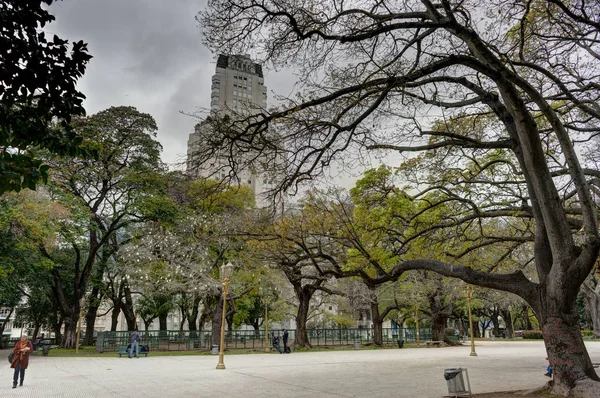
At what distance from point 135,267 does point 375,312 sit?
1828 cm

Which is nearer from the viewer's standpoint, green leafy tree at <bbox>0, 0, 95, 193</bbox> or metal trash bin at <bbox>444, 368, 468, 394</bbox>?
green leafy tree at <bbox>0, 0, 95, 193</bbox>

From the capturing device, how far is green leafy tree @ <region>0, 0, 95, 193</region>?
4.28 m

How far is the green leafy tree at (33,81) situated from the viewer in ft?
14.0

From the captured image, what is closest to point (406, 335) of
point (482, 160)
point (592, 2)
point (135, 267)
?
point (135, 267)

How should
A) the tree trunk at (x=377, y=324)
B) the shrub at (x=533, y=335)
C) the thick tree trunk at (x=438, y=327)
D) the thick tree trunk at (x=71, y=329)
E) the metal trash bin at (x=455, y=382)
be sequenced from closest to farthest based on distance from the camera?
the metal trash bin at (x=455, y=382) < the thick tree trunk at (x=71, y=329) < the tree trunk at (x=377, y=324) < the thick tree trunk at (x=438, y=327) < the shrub at (x=533, y=335)

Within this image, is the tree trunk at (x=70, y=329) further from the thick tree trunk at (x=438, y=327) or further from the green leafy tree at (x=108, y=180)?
the thick tree trunk at (x=438, y=327)

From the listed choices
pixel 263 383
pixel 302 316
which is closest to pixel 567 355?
pixel 263 383

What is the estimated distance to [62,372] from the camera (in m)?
14.4

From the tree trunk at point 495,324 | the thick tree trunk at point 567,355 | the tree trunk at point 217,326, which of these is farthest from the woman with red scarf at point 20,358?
the tree trunk at point 495,324

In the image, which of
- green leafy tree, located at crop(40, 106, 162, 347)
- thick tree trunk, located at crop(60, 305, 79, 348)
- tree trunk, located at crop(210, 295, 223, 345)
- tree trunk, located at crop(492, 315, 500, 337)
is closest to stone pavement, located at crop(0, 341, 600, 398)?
green leafy tree, located at crop(40, 106, 162, 347)

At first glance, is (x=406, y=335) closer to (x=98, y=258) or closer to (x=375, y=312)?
(x=375, y=312)

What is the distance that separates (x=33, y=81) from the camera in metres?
4.45

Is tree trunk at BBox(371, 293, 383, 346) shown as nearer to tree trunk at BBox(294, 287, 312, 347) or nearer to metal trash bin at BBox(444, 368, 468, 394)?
tree trunk at BBox(294, 287, 312, 347)

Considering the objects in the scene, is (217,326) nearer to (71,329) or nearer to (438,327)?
(71,329)
